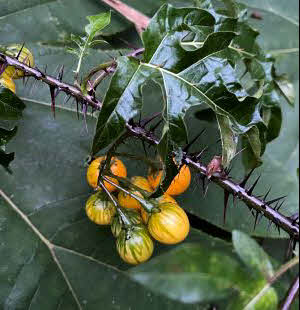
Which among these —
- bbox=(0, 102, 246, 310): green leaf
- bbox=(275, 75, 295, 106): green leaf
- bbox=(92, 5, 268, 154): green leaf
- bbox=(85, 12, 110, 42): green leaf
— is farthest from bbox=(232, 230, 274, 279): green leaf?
bbox=(275, 75, 295, 106): green leaf

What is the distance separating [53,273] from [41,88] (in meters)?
0.61

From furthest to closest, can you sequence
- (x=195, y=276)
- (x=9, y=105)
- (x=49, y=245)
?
(x=49, y=245) → (x=9, y=105) → (x=195, y=276)

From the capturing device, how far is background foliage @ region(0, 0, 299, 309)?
1.41 meters

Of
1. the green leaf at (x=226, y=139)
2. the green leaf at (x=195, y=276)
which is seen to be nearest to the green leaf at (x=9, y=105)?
the green leaf at (x=226, y=139)

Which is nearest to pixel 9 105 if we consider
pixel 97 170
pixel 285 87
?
pixel 97 170

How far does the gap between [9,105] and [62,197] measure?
38cm

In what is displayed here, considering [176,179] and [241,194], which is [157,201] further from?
[241,194]

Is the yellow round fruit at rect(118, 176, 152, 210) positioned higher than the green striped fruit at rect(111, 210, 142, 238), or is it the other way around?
the yellow round fruit at rect(118, 176, 152, 210)

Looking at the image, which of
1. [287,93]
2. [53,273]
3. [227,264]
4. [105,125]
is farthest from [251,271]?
[287,93]

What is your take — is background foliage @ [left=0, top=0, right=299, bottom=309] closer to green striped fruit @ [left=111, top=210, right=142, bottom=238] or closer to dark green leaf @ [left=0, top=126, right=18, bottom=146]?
dark green leaf @ [left=0, top=126, right=18, bottom=146]

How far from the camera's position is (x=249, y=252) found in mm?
914

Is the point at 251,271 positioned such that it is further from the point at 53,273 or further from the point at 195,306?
the point at 53,273

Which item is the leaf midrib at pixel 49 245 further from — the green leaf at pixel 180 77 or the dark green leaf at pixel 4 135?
the green leaf at pixel 180 77

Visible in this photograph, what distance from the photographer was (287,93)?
1729 millimetres
